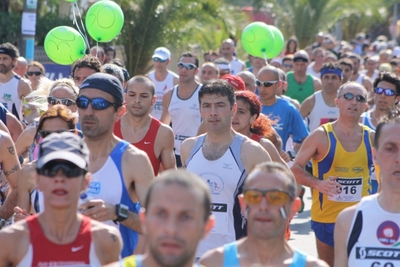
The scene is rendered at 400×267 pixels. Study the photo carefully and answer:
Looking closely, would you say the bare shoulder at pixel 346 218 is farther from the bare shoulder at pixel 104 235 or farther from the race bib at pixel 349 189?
the race bib at pixel 349 189

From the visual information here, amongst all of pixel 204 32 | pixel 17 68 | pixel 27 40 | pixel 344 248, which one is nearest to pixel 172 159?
pixel 344 248

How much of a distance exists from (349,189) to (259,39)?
4.94 meters

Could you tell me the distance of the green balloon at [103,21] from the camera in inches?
389

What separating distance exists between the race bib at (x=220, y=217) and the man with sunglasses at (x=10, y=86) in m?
5.83

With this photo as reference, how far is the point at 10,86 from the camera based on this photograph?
11430 mm

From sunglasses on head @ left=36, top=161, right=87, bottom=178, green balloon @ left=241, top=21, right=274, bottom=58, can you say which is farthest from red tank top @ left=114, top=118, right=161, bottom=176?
green balloon @ left=241, top=21, right=274, bottom=58

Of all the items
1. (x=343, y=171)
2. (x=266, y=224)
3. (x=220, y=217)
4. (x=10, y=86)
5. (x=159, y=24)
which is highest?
(x=159, y=24)

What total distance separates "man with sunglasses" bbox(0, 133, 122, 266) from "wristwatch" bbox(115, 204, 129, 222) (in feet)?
2.92

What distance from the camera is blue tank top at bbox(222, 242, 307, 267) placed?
3975mm

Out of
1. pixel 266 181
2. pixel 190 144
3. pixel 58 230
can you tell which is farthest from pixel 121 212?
pixel 190 144

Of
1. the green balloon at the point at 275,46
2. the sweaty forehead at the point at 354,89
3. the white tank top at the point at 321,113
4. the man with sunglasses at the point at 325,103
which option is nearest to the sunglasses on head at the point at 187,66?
the green balloon at the point at 275,46

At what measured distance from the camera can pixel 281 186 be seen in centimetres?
395

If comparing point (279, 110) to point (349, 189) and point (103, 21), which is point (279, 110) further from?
point (349, 189)

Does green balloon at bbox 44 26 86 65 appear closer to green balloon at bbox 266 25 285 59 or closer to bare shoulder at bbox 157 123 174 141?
bare shoulder at bbox 157 123 174 141
